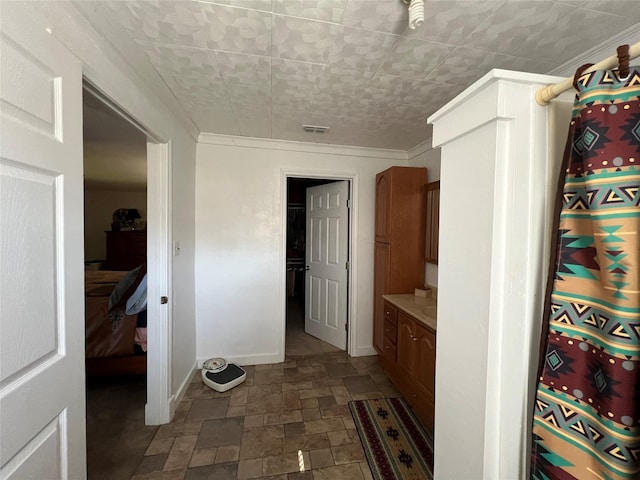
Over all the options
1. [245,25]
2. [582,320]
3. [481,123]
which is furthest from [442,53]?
[582,320]

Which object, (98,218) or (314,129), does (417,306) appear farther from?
(98,218)

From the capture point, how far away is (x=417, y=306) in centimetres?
215

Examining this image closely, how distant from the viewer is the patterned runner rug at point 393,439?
1.52m

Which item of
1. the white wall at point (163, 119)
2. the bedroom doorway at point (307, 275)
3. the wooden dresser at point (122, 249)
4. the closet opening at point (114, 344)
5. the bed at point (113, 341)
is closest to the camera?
the white wall at point (163, 119)

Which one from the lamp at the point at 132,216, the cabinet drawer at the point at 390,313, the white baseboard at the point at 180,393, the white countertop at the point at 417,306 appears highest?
the lamp at the point at 132,216

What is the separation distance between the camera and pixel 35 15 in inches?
30.4

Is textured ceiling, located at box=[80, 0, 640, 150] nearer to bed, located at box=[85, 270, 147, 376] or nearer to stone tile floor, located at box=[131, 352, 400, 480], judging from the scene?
bed, located at box=[85, 270, 147, 376]

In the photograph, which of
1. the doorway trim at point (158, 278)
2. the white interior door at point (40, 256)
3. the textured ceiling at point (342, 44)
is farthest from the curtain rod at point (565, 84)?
the doorway trim at point (158, 278)

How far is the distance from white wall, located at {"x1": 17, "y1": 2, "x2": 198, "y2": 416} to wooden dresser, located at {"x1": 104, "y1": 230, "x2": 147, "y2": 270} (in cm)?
381

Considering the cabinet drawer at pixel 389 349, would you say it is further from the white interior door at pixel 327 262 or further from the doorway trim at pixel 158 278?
the doorway trim at pixel 158 278

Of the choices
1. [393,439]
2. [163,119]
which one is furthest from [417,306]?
[163,119]

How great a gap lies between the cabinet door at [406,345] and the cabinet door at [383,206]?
2.60 feet

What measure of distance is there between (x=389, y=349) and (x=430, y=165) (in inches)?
72.2

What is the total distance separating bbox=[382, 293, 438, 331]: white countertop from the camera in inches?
72.1
